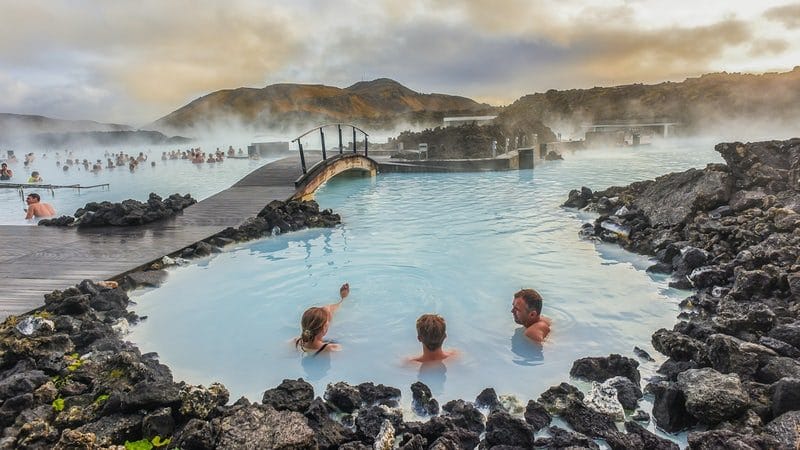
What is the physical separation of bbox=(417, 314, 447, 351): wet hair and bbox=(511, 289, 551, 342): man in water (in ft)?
2.92

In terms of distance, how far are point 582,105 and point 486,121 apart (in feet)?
129

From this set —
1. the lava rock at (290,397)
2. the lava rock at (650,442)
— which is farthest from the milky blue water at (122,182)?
the lava rock at (650,442)

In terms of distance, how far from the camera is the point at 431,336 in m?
Answer: 4.46

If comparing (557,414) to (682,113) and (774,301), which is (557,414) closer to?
(774,301)

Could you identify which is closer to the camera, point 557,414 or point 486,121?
point 557,414

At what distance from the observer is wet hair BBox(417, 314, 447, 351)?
14.5 ft

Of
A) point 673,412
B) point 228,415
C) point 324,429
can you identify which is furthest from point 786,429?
point 228,415

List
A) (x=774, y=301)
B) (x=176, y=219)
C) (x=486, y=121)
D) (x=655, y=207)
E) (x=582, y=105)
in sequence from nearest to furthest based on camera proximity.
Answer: (x=774, y=301), (x=655, y=207), (x=176, y=219), (x=486, y=121), (x=582, y=105)

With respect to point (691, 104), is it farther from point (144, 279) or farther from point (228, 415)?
point (228, 415)

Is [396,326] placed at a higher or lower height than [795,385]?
lower

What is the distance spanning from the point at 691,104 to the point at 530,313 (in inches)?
2787

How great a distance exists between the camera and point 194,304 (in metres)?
6.21

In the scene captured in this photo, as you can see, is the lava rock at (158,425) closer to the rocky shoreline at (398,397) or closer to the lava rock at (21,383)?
the rocky shoreline at (398,397)

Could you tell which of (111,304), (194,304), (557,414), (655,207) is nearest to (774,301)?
(557,414)
